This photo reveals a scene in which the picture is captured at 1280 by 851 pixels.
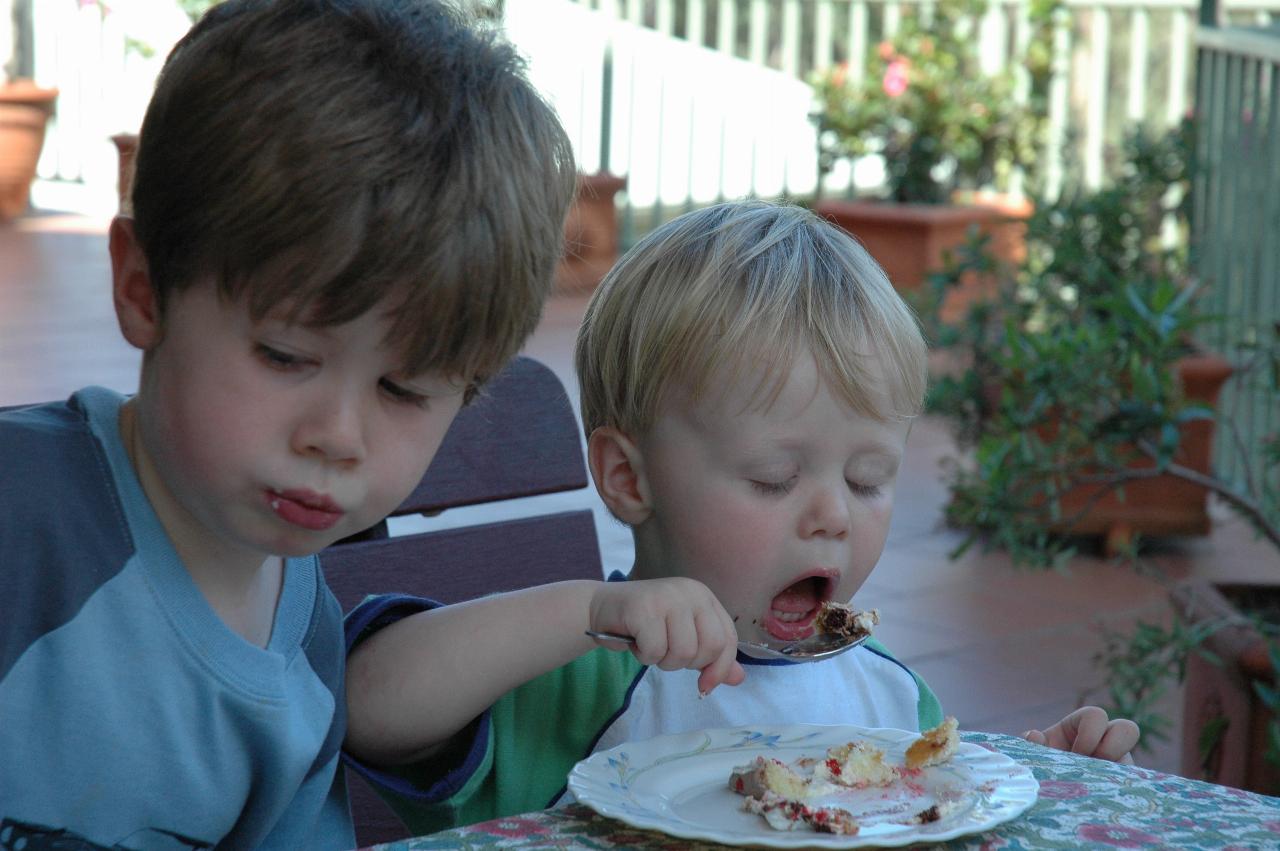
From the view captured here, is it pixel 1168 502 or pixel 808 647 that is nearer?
pixel 808 647

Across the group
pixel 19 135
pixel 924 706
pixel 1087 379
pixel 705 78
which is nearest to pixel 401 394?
pixel 924 706

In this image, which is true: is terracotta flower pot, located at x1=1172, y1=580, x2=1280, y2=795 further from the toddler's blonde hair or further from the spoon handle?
the spoon handle

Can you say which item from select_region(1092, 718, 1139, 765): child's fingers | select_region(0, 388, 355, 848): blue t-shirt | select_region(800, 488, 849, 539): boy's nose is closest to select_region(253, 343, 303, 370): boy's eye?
select_region(0, 388, 355, 848): blue t-shirt

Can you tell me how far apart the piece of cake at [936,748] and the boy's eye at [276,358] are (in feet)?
1.58

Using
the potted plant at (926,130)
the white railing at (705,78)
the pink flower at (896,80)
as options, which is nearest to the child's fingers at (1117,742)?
the potted plant at (926,130)

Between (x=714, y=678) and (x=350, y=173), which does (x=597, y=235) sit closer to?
(x=714, y=678)

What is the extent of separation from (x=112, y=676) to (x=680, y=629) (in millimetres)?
377

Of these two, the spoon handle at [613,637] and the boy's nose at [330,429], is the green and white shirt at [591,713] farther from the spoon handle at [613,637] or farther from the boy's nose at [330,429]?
the boy's nose at [330,429]

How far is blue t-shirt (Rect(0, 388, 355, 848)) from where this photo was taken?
3.41 ft

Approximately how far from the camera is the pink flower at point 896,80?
23.8 ft

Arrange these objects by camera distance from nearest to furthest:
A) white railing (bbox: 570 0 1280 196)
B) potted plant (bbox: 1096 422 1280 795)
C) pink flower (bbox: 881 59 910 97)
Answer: potted plant (bbox: 1096 422 1280 795) → white railing (bbox: 570 0 1280 196) → pink flower (bbox: 881 59 910 97)

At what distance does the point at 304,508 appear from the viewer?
102 cm

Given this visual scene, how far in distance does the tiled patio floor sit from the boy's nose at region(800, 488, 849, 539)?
4.59 ft

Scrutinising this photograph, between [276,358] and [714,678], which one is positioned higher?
[276,358]
